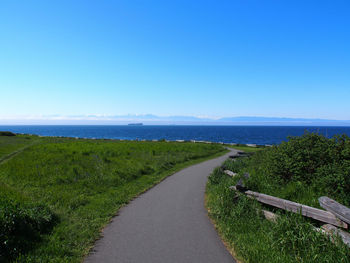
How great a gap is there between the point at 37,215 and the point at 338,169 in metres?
9.80

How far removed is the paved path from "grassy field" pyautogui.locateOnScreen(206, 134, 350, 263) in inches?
22.3

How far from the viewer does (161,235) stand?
6582mm

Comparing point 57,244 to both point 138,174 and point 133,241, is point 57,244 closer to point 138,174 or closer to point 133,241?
point 133,241

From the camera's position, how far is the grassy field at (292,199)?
5.28 metres

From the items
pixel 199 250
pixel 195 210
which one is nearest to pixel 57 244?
pixel 199 250

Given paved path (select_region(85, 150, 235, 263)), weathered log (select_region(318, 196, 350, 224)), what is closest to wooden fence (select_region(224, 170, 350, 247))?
weathered log (select_region(318, 196, 350, 224))

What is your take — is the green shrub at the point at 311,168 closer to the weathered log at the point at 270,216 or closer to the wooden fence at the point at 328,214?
the weathered log at the point at 270,216

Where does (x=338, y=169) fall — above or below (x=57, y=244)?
above

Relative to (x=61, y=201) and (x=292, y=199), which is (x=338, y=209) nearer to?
(x=292, y=199)

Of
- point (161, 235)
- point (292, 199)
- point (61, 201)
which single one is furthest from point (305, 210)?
point (61, 201)

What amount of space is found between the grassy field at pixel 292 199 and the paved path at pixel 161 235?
0.57 m

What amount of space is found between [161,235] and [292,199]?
15.2 feet

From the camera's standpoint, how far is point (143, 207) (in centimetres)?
916

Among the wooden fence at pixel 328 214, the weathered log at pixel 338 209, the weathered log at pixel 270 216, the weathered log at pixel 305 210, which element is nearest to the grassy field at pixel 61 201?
the weathered log at pixel 270 216
